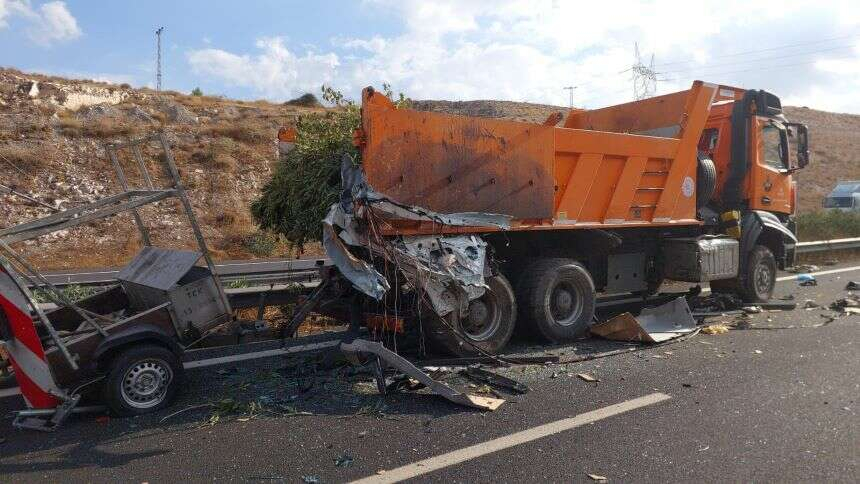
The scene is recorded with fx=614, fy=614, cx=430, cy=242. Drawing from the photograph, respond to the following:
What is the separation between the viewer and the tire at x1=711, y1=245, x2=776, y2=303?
8758mm

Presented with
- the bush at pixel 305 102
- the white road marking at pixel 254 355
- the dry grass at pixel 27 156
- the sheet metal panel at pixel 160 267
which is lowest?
the white road marking at pixel 254 355

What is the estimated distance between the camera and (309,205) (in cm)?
620

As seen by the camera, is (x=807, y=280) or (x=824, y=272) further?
(x=824, y=272)

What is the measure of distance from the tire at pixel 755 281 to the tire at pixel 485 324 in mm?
4271

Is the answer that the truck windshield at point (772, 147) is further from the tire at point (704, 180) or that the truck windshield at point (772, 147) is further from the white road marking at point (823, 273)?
the white road marking at point (823, 273)

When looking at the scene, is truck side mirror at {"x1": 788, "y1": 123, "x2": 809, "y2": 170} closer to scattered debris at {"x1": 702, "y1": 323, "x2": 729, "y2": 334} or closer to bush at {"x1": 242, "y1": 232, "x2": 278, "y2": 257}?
scattered debris at {"x1": 702, "y1": 323, "x2": 729, "y2": 334}

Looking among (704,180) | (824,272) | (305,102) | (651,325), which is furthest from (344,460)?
(305,102)

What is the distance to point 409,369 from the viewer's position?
15.9 ft

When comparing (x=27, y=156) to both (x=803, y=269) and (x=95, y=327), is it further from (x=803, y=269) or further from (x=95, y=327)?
(x=803, y=269)

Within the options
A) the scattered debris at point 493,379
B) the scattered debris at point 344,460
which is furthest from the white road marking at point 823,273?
the scattered debris at point 344,460

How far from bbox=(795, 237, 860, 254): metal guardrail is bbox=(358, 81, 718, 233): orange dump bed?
6.34 meters

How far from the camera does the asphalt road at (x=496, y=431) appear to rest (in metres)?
3.56

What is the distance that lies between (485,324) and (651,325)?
227 cm

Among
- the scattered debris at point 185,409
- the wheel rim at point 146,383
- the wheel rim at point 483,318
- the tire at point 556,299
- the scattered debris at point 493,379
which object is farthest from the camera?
the tire at point 556,299
